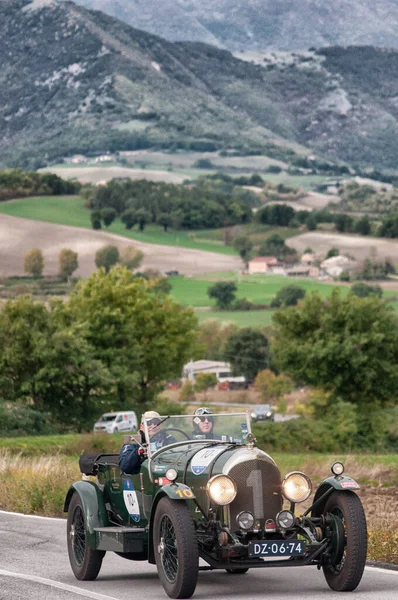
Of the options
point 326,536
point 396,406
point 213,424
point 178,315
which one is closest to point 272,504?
point 326,536

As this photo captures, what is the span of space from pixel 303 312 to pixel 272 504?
2518 inches

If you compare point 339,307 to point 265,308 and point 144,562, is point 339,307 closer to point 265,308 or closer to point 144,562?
point 144,562

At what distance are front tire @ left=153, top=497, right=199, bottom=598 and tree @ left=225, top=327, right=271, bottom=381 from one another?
Answer: 13954cm

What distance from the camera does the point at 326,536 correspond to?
11.0 meters

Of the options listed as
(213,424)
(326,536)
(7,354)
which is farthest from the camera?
(7,354)

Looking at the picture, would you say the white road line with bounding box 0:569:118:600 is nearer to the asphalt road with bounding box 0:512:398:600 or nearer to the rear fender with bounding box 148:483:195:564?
the asphalt road with bounding box 0:512:398:600

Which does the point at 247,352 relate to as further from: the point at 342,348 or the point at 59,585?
the point at 59,585

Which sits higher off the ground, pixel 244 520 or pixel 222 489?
pixel 222 489

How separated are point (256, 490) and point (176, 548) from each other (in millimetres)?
905

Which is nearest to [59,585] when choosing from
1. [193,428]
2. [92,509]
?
[92,509]

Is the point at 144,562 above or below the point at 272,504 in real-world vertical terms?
below

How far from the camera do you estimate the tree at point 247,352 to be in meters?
151

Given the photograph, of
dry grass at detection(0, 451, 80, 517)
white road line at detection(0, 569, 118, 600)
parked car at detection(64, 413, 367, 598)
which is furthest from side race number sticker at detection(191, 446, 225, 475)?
dry grass at detection(0, 451, 80, 517)

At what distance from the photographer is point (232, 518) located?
10867 millimetres
